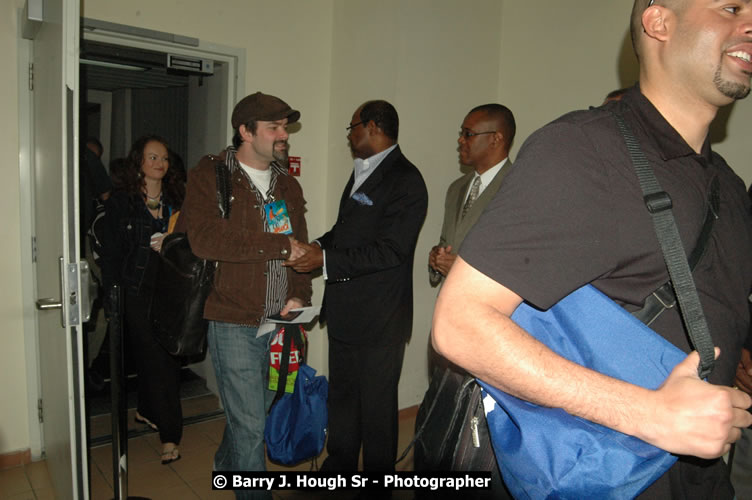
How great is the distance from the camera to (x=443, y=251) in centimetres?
285

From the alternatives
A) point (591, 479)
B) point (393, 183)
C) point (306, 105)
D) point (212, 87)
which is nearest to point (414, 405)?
point (393, 183)

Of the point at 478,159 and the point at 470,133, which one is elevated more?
the point at 470,133

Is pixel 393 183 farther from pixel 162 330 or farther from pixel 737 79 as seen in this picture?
pixel 737 79

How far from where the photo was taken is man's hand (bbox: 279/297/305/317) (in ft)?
7.89

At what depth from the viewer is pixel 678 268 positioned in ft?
2.85

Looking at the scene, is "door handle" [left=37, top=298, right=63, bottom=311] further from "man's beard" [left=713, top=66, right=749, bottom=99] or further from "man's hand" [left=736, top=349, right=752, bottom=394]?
"man's hand" [left=736, top=349, right=752, bottom=394]

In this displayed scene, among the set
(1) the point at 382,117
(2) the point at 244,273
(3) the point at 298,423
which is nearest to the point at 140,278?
(2) the point at 244,273

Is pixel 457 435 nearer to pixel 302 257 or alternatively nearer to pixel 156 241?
pixel 302 257

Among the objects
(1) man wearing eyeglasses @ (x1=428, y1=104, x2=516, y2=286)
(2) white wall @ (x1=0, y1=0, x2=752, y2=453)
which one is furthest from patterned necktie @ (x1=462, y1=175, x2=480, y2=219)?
(2) white wall @ (x1=0, y1=0, x2=752, y2=453)

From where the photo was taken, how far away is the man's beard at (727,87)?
970mm

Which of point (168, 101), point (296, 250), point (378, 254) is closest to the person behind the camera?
point (296, 250)

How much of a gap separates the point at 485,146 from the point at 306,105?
1485 millimetres

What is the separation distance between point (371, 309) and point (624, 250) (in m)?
1.98

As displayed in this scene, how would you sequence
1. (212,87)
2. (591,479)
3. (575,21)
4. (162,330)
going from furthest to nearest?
(212,87) < (575,21) < (162,330) < (591,479)
